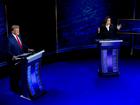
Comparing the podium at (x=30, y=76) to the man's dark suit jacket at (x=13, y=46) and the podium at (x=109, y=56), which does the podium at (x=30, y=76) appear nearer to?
the man's dark suit jacket at (x=13, y=46)

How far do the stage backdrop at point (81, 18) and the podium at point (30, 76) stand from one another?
317 cm

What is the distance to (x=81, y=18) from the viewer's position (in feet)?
31.2

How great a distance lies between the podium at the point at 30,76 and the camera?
18.5 feet

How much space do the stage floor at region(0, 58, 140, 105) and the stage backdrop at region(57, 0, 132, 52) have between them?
0.90m

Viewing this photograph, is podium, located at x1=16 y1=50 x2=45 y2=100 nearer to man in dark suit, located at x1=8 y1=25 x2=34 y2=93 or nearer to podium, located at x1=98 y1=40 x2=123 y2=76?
man in dark suit, located at x1=8 y1=25 x2=34 y2=93

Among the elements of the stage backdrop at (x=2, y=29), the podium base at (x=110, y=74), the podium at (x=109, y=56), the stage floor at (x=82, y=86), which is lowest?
the stage floor at (x=82, y=86)

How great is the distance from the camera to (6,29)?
7.48 metres

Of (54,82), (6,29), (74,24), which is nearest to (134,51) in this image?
(74,24)

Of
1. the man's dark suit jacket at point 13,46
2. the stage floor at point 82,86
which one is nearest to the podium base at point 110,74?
the stage floor at point 82,86

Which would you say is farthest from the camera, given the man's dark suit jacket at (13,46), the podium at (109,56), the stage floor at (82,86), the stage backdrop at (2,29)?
the stage backdrop at (2,29)

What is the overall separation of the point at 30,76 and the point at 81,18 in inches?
164

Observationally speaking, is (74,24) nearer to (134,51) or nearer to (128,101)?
(134,51)

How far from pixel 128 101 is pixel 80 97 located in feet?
3.33

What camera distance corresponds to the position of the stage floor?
600 centimetres
